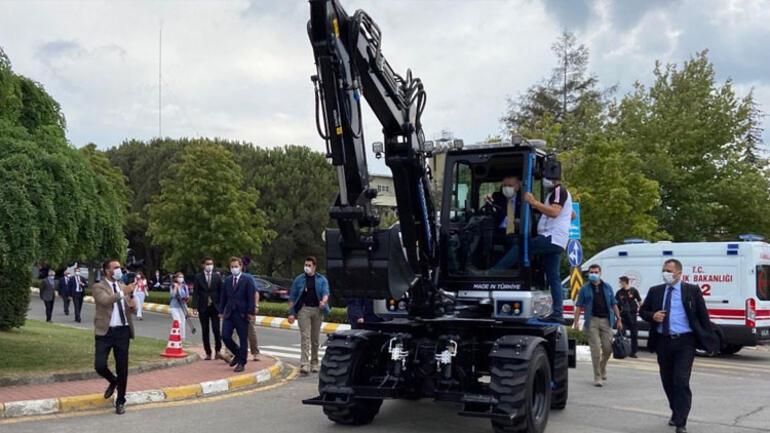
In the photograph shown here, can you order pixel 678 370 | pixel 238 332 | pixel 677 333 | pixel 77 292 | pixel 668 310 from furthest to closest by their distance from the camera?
pixel 77 292, pixel 238 332, pixel 668 310, pixel 677 333, pixel 678 370

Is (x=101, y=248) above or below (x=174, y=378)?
above

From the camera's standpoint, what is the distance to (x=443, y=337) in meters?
7.94

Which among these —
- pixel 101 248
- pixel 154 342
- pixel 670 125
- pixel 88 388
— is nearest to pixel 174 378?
pixel 88 388

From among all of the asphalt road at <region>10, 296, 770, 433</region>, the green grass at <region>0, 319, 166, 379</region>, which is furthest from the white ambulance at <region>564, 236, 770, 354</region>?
the green grass at <region>0, 319, 166, 379</region>

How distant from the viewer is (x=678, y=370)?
26.6 ft

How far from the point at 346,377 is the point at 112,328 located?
9.92ft

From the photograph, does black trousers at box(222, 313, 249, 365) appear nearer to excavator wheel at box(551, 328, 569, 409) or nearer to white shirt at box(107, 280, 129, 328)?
white shirt at box(107, 280, 129, 328)

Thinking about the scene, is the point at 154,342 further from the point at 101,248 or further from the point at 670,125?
the point at 670,125

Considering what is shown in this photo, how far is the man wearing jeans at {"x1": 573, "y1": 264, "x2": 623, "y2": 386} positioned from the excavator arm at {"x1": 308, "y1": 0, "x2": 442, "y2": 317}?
17.6 ft

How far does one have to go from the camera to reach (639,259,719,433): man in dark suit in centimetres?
807

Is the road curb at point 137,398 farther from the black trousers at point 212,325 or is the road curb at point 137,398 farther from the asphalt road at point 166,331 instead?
the asphalt road at point 166,331

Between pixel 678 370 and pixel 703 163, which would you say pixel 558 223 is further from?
pixel 703 163

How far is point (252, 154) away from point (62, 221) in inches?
1483

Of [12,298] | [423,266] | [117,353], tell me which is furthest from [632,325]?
[12,298]
